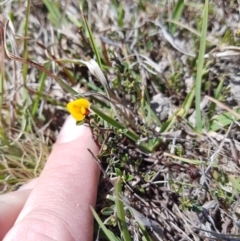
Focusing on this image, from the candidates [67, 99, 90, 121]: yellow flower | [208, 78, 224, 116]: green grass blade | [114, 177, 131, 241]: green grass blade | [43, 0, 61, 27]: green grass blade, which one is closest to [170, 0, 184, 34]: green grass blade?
[208, 78, 224, 116]: green grass blade

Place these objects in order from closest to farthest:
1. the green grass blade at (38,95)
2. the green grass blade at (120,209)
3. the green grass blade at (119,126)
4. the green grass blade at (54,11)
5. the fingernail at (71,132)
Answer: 1. the green grass blade at (120,209)
2. the green grass blade at (119,126)
3. the fingernail at (71,132)
4. the green grass blade at (38,95)
5. the green grass blade at (54,11)

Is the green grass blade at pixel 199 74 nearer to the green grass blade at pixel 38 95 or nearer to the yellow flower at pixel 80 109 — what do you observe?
the yellow flower at pixel 80 109

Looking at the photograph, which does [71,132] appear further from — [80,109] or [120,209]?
[120,209]

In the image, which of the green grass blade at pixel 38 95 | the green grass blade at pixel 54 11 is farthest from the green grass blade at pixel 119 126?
the green grass blade at pixel 54 11

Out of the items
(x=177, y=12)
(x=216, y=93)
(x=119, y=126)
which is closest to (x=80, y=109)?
(x=119, y=126)

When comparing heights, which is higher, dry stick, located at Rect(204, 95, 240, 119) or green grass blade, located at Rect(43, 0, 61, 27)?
green grass blade, located at Rect(43, 0, 61, 27)

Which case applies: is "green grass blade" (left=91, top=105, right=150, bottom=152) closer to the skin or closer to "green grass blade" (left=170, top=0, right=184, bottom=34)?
the skin

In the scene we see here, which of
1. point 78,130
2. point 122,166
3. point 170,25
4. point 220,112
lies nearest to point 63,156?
point 78,130

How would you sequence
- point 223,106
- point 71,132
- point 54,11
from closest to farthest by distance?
point 223,106
point 71,132
point 54,11
